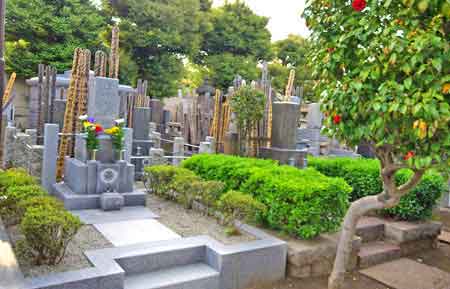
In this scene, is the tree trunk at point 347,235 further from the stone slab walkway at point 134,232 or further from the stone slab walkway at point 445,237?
the stone slab walkway at point 445,237

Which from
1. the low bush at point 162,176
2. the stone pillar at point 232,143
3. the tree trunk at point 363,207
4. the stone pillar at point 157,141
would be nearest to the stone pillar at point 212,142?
the stone pillar at point 232,143

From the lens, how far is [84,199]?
636 cm

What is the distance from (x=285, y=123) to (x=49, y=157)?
510cm

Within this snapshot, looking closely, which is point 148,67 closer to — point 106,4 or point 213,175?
point 106,4

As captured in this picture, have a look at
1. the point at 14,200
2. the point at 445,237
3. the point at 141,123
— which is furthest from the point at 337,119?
the point at 141,123

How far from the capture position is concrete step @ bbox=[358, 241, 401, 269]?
5.64 meters

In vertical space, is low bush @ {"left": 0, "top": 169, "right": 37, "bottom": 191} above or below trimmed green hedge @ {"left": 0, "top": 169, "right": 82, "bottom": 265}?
above

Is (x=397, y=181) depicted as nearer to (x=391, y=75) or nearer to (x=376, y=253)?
(x=376, y=253)

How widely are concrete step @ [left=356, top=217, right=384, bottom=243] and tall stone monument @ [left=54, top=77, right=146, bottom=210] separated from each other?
3.97m

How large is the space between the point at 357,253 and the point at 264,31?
23739 mm

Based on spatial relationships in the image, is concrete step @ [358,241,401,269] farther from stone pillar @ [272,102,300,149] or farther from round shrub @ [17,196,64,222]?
round shrub @ [17,196,64,222]

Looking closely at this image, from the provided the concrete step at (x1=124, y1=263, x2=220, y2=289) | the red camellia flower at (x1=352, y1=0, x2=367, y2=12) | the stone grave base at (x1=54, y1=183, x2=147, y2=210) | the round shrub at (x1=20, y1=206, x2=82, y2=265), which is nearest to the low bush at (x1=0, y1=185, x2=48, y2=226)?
the round shrub at (x1=20, y1=206, x2=82, y2=265)

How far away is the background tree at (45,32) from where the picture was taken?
18.0 metres

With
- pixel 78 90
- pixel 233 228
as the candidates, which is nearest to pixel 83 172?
pixel 78 90
